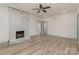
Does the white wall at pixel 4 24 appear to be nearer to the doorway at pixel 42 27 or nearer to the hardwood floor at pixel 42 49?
the hardwood floor at pixel 42 49

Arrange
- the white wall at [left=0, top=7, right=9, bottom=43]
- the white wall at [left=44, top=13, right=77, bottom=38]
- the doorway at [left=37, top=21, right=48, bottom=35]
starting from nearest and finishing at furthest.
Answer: the white wall at [left=0, top=7, right=9, bottom=43] < the white wall at [left=44, top=13, right=77, bottom=38] < the doorway at [left=37, top=21, right=48, bottom=35]

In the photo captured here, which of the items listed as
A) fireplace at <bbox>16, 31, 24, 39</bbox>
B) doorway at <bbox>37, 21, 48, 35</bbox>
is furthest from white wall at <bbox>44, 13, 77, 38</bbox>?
fireplace at <bbox>16, 31, 24, 39</bbox>

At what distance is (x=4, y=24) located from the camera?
525 centimetres

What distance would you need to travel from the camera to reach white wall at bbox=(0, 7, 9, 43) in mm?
5074

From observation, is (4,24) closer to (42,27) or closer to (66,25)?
(66,25)

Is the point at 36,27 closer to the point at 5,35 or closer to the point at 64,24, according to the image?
the point at 64,24

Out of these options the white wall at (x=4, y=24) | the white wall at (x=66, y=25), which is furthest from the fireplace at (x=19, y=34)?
the white wall at (x=66, y=25)

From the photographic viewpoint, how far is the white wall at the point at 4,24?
5074 millimetres

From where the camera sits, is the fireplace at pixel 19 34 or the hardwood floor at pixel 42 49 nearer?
the hardwood floor at pixel 42 49

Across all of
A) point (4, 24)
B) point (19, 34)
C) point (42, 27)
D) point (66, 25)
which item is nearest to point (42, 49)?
point (4, 24)

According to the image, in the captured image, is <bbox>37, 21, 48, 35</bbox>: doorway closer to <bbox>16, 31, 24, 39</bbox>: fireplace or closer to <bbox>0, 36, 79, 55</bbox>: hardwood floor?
<bbox>16, 31, 24, 39</bbox>: fireplace

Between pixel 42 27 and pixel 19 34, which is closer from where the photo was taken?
pixel 19 34

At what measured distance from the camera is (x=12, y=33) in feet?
19.4

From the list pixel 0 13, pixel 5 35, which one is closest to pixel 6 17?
pixel 0 13
